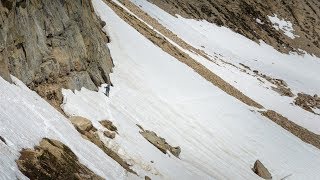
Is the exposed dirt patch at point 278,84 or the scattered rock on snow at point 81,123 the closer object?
the scattered rock on snow at point 81,123

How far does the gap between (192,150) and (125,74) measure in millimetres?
6400

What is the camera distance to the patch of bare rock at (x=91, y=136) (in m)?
16.7

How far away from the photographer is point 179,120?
86.9 ft

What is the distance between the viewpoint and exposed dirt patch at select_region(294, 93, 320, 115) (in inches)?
1849

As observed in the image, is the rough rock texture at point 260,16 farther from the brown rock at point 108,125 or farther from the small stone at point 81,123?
the small stone at point 81,123

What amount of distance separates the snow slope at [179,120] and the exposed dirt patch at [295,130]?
239 centimetres

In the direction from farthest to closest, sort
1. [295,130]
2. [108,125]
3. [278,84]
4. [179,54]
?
1. [278,84]
2. [179,54]
3. [295,130]
4. [108,125]

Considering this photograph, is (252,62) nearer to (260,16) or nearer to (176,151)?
(260,16)

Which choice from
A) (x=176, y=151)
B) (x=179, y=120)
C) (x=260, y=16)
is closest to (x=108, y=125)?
(x=176, y=151)

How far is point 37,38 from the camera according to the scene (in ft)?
60.6

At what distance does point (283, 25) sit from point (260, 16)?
4399mm

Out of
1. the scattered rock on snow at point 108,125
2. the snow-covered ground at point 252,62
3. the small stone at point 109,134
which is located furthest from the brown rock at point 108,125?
the snow-covered ground at point 252,62

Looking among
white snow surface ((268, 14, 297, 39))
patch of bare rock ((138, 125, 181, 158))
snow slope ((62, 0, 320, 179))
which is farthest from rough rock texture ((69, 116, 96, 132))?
white snow surface ((268, 14, 297, 39))

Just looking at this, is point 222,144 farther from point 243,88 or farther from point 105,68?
point 243,88
